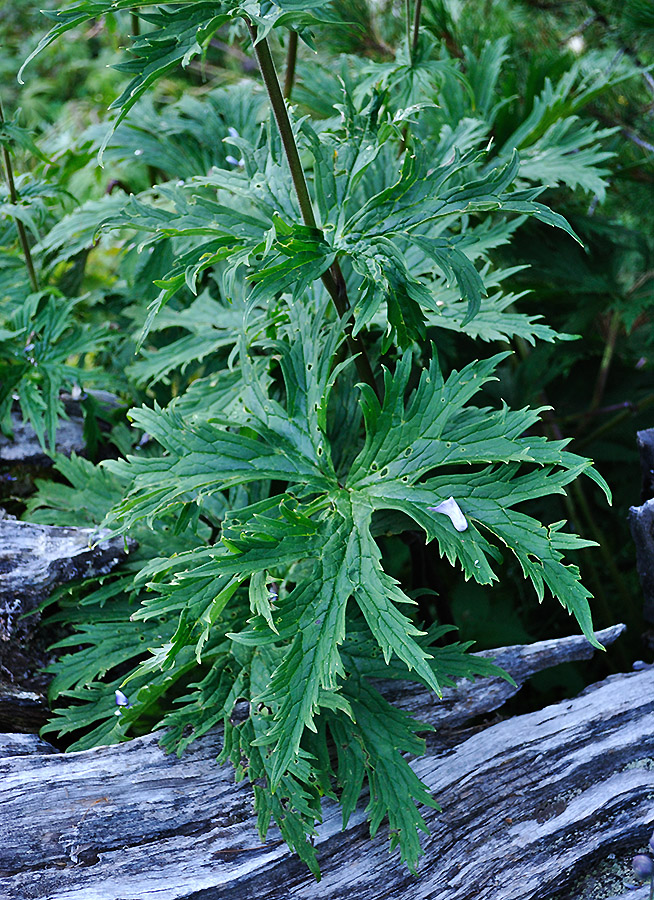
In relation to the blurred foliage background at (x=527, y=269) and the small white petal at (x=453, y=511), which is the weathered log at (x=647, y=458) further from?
the small white petal at (x=453, y=511)

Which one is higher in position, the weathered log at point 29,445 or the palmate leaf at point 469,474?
the weathered log at point 29,445

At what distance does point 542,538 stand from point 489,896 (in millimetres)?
597

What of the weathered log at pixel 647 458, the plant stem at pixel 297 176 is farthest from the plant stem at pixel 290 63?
the weathered log at pixel 647 458

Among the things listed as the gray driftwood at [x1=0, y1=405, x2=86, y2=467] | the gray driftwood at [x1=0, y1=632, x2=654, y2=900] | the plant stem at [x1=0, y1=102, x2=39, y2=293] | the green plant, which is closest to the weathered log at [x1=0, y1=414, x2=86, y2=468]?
the gray driftwood at [x1=0, y1=405, x2=86, y2=467]

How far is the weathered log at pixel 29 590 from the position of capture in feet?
4.91

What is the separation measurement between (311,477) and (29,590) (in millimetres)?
658

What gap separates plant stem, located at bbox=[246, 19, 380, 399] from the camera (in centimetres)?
118

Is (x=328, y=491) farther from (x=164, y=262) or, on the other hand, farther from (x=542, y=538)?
(x=164, y=262)

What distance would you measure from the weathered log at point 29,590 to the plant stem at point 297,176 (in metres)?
0.62

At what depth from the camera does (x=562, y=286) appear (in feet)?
7.64

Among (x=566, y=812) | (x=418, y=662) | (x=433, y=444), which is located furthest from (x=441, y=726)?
(x=433, y=444)

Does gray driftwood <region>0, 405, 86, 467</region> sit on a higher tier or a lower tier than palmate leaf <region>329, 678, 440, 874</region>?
higher

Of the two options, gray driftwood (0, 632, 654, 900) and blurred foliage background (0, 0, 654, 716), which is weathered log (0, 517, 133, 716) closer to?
gray driftwood (0, 632, 654, 900)

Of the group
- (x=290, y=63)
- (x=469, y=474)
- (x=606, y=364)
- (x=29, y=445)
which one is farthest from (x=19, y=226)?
(x=606, y=364)
